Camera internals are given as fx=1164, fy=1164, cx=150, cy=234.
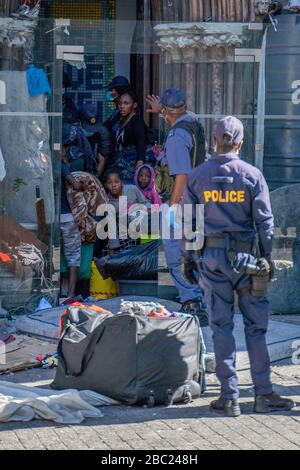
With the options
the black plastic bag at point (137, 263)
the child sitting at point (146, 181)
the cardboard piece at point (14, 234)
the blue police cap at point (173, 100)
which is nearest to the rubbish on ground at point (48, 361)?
the cardboard piece at point (14, 234)

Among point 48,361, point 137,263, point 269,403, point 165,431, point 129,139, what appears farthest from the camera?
point 129,139

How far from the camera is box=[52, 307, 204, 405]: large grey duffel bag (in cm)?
755

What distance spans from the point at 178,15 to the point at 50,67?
49.4 inches

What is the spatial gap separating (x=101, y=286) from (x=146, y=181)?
1.10m

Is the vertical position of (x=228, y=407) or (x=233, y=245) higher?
(x=233, y=245)

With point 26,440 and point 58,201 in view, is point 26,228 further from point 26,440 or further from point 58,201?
point 26,440

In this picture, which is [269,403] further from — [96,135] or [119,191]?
[96,135]

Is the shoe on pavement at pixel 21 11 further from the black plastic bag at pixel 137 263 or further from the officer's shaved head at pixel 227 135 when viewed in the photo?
the officer's shaved head at pixel 227 135

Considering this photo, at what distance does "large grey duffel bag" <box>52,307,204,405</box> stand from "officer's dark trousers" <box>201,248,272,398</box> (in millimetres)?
400

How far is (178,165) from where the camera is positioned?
9414 mm

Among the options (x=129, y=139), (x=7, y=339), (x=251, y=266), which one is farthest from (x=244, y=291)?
(x=129, y=139)

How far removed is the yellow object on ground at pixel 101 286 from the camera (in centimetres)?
1104

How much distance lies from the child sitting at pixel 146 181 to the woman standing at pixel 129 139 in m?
0.17

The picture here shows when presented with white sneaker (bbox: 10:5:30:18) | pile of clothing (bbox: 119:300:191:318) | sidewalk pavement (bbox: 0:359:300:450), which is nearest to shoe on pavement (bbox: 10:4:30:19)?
white sneaker (bbox: 10:5:30:18)
